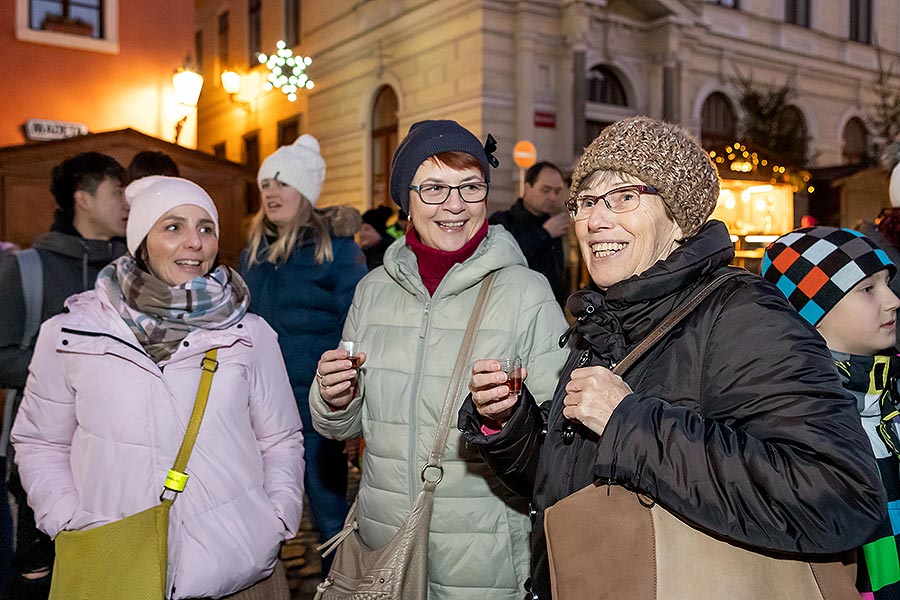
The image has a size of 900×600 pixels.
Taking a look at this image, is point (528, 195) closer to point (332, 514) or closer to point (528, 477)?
point (332, 514)

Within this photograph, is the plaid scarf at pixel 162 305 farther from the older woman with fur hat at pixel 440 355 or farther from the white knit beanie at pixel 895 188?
the white knit beanie at pixel 895 188

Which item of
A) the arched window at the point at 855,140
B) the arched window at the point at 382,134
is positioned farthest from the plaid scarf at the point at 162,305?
the arched window at the point at 855,140

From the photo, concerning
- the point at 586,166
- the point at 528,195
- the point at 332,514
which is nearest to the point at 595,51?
the point at 528,195

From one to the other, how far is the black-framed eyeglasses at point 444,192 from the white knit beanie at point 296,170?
1.86m

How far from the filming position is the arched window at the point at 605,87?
621 inches

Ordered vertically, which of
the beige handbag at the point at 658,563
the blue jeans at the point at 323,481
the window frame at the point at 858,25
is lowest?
the blue jeans at the point at 323,481

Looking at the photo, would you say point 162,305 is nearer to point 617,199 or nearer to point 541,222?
point 617,199

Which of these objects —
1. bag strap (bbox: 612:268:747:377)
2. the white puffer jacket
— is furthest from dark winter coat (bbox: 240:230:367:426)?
bag strap (bbox: 612:268:747:377)

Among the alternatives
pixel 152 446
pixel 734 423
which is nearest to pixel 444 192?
pixel 152 446

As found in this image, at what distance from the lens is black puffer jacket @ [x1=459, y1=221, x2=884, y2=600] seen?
144 centimetres

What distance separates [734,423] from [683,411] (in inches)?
4.1

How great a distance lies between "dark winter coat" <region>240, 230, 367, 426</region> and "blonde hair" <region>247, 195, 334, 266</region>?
4 centimetres

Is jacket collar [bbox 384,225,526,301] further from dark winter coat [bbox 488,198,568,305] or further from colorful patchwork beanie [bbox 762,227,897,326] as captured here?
dark winter coat [bbox 488,198,568,305]

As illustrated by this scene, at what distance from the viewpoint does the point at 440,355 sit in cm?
244
